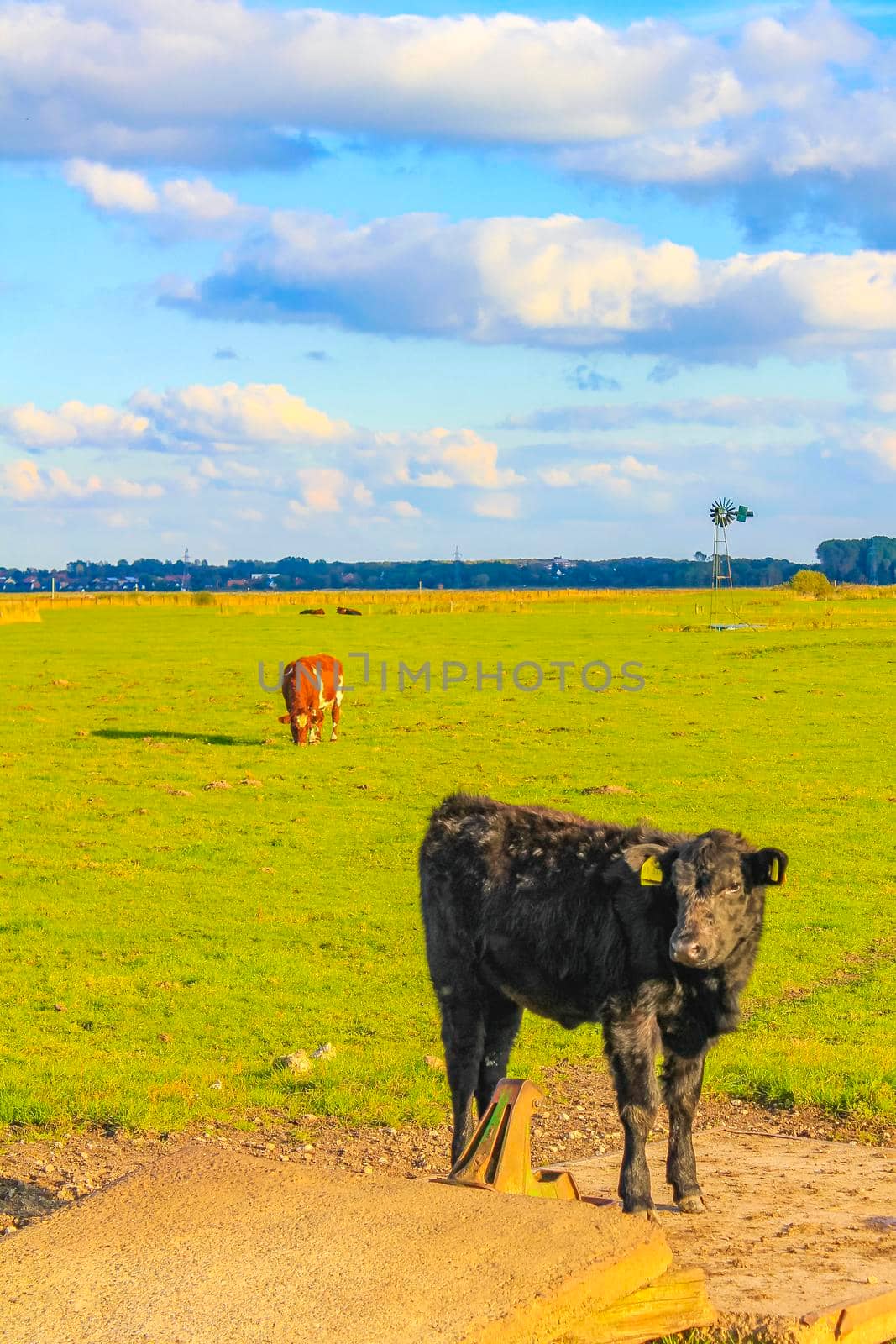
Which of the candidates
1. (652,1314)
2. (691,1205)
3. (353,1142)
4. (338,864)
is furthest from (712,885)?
(338,864)

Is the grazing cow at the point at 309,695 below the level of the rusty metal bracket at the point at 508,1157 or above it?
above

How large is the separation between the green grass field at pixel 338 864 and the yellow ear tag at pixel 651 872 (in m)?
3.35

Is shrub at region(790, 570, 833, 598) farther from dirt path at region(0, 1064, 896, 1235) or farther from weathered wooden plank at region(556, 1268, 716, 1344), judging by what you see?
weathered wooden plank at region(556, 1268, 716, 1344)

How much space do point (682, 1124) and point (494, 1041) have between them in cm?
125

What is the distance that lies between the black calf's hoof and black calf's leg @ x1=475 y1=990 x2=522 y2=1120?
1.26 meters

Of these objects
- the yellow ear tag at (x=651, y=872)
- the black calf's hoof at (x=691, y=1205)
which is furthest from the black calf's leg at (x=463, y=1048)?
the yellow ear tag at (x=651, y=872)

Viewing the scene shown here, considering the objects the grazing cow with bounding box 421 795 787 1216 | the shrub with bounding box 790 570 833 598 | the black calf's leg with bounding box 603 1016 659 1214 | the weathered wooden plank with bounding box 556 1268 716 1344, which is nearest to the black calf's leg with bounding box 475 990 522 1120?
the grazing cow with bounding box 421 795 787 1216

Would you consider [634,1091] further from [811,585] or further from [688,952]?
[811,585]

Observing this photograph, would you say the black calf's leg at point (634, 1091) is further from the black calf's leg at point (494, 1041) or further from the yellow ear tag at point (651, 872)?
the black calf's leg at point (494, 1041)

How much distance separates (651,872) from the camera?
699cm

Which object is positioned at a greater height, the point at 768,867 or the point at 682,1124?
the point at 768,867

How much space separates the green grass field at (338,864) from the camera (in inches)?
406

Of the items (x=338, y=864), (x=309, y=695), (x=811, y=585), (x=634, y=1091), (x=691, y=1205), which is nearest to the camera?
(x=634, y=1091)

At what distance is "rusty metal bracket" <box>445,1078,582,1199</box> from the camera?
6.25 m
